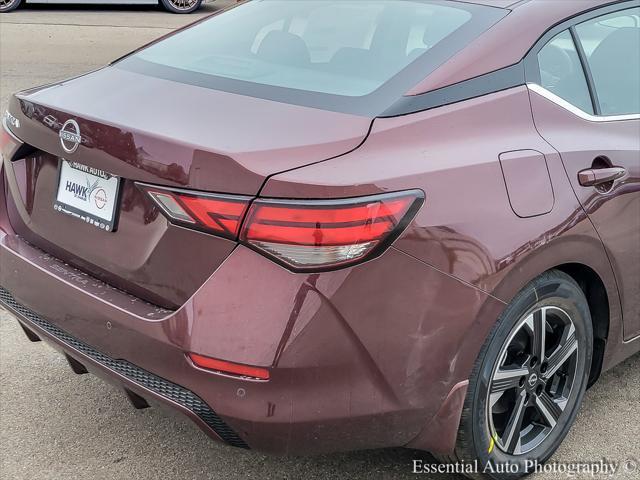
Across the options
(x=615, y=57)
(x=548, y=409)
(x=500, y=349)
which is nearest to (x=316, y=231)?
(x=500, y=349)

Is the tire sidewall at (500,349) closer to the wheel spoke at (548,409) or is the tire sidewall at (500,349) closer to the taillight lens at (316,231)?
the wheel spoke at (548,409)

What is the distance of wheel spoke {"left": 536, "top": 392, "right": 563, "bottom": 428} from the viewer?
258 centimetres

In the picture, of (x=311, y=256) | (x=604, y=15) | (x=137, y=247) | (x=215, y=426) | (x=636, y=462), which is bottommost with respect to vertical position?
(x=636, y=462)

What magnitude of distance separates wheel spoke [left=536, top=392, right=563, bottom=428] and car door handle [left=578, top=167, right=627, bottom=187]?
71 cm

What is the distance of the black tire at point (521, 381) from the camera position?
2.26 metres

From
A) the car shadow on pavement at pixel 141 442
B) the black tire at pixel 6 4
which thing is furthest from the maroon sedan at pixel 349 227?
the black tire at pixel 6 4

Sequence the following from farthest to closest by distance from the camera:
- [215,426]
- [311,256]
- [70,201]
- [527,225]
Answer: [70,201] → [527,225] → [215,426] → [311,256]

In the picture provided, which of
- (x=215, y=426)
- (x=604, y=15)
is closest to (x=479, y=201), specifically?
(x=215, y=426)

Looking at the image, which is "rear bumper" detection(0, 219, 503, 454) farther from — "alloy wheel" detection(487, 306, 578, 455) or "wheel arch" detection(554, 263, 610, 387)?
"wheel arch" detection(554, 263, 610, 387)

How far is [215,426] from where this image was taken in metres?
2.07

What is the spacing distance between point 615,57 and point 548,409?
1.34 metres

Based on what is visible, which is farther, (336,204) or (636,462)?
(636,462)

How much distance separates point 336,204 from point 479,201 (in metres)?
0.45

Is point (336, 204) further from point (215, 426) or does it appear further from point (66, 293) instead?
point (66, 293)
